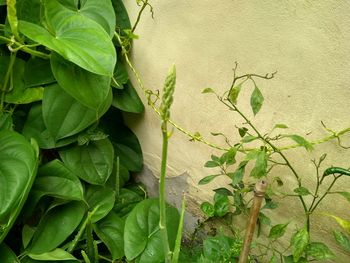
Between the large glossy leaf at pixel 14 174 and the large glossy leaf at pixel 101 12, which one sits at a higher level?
the large glossy leaf at pixel 101 12

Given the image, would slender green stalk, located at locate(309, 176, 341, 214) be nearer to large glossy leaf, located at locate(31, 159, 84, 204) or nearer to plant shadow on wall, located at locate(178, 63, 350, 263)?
plant shadow on wall, located at locate(178, 63, 350, 263)

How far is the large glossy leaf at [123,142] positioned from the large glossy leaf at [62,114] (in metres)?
0.24

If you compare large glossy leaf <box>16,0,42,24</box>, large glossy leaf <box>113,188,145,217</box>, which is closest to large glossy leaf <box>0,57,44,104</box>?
large glossy leaf <box>16,0,42,24</box>

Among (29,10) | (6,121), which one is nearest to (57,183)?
(6,121)

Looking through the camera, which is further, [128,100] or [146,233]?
[128,100]

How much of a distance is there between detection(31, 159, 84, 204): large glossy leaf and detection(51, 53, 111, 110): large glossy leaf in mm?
206

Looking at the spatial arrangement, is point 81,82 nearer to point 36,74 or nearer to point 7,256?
point 36,74

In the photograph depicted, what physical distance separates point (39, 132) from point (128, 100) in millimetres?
279

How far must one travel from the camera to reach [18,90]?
102 cm

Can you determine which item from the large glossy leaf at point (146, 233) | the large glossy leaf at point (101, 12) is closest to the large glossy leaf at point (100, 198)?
the large glossy leaf at point (146, 233)

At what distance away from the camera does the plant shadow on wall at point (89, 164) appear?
787 mm

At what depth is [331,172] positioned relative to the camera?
72cm

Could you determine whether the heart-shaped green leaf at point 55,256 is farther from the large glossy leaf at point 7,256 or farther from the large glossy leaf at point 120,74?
the large glossy leaf at point 120,74

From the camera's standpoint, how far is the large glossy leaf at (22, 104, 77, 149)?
3.43 feet
